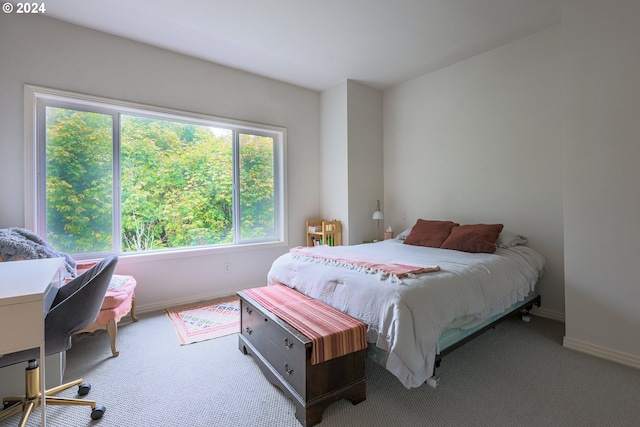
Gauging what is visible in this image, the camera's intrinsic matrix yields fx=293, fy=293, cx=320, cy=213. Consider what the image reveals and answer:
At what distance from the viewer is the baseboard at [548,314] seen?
2.83 metres

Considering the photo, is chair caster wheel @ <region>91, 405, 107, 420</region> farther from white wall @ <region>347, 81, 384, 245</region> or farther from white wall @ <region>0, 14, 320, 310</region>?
white wall @ <region>347, 81, 384, 245</region>

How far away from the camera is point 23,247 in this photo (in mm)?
2152

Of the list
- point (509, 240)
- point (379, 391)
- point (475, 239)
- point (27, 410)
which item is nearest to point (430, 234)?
point (475, 239)

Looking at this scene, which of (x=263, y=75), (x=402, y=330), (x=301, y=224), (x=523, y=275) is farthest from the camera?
(x=301, y=224)

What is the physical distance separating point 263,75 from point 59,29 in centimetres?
204

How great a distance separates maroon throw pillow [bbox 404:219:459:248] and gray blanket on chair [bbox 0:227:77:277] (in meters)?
3.24

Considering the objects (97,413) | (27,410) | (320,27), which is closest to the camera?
(27,410)

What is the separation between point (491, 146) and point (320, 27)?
7.27 ft

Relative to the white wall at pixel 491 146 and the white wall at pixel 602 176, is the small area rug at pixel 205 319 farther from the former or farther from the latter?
the white wall at pixel 602 176

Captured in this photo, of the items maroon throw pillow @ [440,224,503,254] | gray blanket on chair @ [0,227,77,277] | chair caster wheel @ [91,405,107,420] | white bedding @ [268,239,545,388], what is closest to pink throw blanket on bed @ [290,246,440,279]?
white bedding @ [268,239,545,388]

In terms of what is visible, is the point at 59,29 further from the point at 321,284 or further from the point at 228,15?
the point at 321,284

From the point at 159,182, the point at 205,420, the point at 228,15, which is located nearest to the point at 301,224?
the point at 159,182

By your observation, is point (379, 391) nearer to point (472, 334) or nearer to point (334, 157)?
point (472, 334)

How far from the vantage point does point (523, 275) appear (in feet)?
8.10
